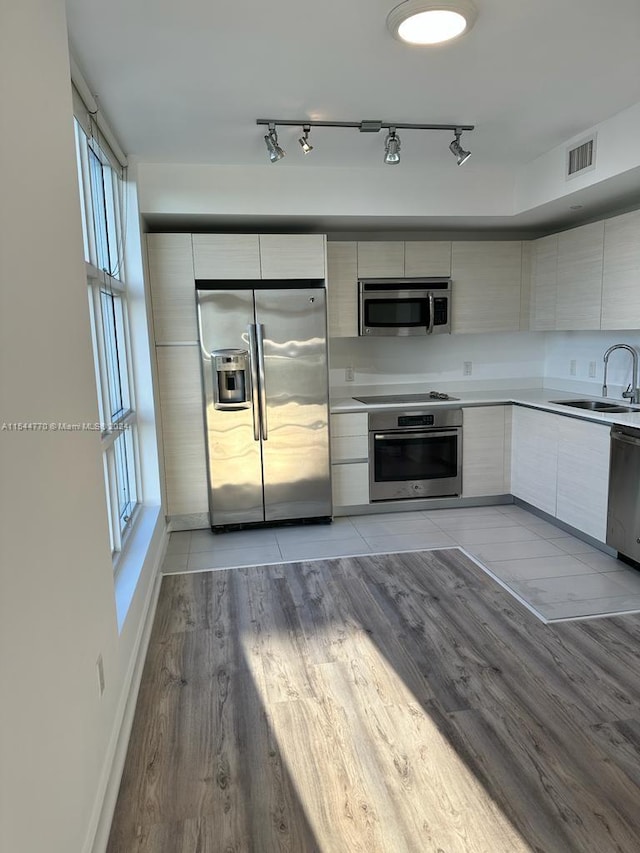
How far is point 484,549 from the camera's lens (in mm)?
3816

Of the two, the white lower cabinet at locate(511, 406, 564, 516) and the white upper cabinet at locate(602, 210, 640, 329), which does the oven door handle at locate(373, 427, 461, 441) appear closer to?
the white lower cabinet at locate(511, 406, 564, 516)

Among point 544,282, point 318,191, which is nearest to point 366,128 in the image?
point 318,191

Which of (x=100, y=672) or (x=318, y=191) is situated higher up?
(x=318, y=191)

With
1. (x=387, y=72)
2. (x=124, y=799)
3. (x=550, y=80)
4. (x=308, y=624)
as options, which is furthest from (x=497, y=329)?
(x=124, y=799)

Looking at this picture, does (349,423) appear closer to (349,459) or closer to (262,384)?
(349,459)

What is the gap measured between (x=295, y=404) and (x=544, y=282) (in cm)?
234

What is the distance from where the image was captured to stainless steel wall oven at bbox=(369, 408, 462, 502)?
4461mm

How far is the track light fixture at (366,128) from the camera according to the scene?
306 centimetres

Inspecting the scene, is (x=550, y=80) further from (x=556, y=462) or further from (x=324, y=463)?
(x=324, y=463)

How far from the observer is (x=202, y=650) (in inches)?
105

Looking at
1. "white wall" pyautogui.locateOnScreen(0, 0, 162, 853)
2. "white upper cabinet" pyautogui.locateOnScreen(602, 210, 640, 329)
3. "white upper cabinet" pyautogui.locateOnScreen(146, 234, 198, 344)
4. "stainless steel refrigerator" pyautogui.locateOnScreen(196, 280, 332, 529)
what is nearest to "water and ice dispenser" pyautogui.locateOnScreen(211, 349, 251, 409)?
"stainless steel refrigerator" pyautogui.locateOnScreen(196, 280, 332, 529)

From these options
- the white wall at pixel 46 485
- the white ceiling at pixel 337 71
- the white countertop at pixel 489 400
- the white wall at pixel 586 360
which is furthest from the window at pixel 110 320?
the white wall at pixel 586 360

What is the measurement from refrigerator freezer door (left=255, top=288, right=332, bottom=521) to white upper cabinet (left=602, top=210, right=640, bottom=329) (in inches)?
78.2

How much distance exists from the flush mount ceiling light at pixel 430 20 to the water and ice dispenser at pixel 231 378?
2279 millimetres
